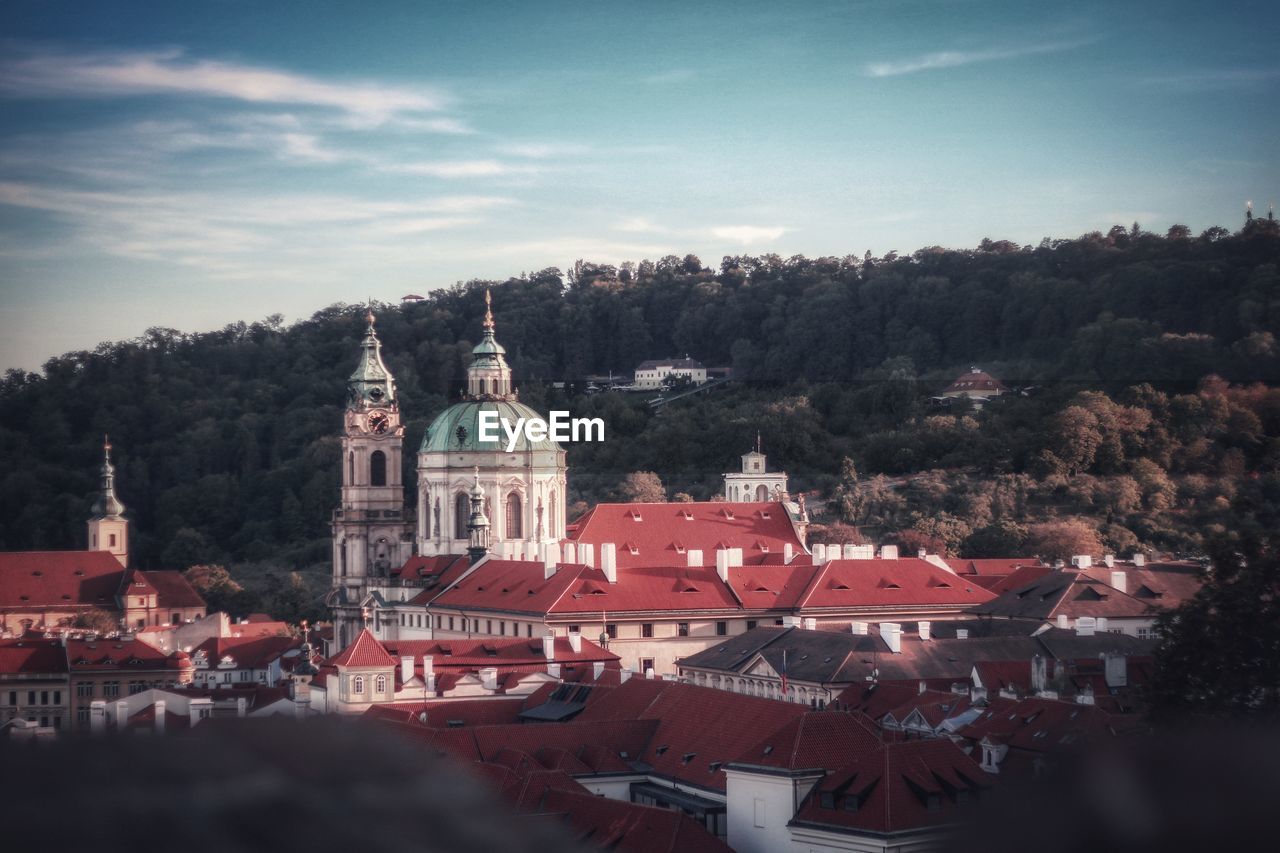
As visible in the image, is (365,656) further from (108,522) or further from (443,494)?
(108,522)

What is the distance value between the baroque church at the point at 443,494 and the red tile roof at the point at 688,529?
8.35 feet

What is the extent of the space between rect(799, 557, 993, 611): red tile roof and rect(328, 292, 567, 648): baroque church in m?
13.6

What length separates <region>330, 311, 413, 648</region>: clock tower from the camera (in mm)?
77375

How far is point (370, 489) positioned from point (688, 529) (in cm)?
1700

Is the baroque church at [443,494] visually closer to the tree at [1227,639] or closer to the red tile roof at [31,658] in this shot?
the red tile roof at [31,658]

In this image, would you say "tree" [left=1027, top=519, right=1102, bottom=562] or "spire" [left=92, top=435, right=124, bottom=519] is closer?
"tree" [left=1027, top=519, right=1102, bottom=562]

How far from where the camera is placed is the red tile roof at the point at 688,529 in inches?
2618

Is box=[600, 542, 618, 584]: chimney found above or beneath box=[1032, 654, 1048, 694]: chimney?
above

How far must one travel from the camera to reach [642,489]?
8531 centimetres

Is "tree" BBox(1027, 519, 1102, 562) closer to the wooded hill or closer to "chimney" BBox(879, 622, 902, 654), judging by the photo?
the wooded hill

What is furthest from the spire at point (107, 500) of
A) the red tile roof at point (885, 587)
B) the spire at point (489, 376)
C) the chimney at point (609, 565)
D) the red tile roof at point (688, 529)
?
the red tile roof at point (885, 587)

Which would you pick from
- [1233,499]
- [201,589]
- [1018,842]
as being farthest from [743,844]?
[201,589]

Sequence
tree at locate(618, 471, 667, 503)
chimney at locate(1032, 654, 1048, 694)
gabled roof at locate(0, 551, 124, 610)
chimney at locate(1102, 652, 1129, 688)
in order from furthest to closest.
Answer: tree at locate(618, 471, 667, 503)
gabled roof at locate(0, 551, 124, 610)
chimney at locate(1032, 654, 1048, 694)
chimney at locate(1102, 652, 1129, 688)

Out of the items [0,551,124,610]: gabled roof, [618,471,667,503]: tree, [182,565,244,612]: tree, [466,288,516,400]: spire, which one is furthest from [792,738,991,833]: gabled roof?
[182,565,244,612]: tree
